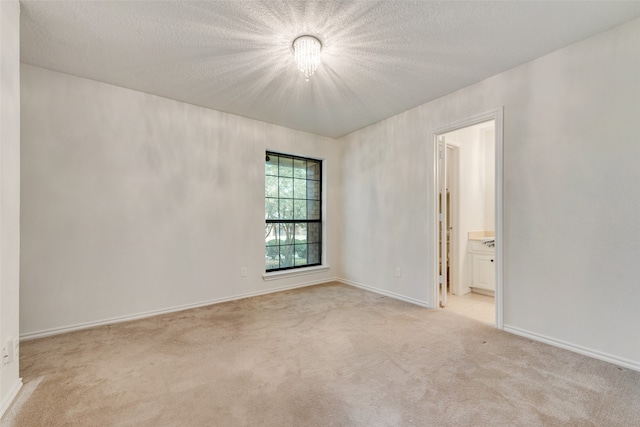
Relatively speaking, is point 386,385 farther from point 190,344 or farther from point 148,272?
point 148,272

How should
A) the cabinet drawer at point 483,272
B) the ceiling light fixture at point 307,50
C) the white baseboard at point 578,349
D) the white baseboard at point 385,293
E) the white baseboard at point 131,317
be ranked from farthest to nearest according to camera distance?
the cabinet drawer at point 483,272 → the white baseboard at point 385,293 → the white baseboard at point 131,317 → the ceiling light fixture at point 307,50 → the white baseboard at point 578,349

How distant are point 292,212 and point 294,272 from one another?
3.00 ft

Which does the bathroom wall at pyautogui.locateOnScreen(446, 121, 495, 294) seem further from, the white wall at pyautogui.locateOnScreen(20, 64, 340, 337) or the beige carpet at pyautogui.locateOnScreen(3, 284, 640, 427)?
the white wall at pyautogui.locateOnScreen(20, 64, 340, 337)

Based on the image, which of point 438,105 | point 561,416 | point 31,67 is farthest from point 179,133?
point 561,416

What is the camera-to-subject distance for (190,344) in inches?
92.7

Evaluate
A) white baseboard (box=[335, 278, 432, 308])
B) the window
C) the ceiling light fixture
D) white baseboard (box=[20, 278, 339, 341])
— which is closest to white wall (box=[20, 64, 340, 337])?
white baseboard (box=[20, 278, 339, 341])

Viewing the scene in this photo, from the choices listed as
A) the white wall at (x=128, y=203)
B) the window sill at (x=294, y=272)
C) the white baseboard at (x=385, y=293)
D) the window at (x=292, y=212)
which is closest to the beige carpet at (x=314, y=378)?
the white wall at (x=128, y=203)

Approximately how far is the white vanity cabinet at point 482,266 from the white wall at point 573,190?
1325 mm

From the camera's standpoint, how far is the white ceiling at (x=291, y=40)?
1.83 metres

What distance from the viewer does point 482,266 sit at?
387cm
